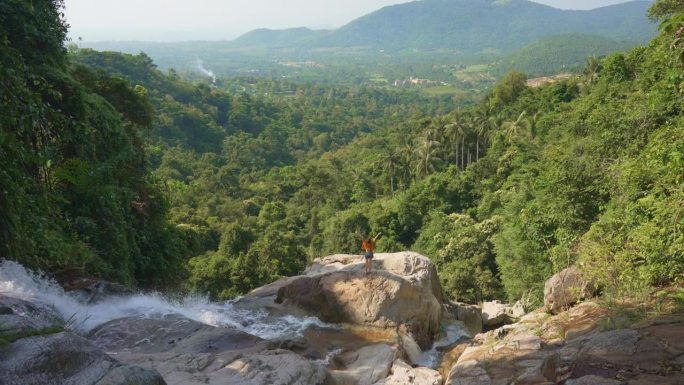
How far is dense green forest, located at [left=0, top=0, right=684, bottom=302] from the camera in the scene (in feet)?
34.2

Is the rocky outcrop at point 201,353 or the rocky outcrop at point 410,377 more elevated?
the rocky outcrop at point 201,353

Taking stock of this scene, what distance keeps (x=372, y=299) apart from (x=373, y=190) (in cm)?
4106

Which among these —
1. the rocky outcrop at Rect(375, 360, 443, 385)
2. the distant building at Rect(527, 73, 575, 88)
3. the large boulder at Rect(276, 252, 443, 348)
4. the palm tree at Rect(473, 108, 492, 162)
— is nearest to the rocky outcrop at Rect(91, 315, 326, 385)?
the rocky outcrop at Rect(375, 360, 443, 385)

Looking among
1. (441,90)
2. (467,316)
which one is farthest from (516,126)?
(441,90)

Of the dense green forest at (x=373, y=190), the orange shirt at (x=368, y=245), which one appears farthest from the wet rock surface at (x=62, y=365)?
the orange shirt at (x=368, y=245)

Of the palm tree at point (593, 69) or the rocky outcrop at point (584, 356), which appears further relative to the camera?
the palm tree at point (593, 69)

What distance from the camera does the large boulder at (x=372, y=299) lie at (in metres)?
13.5

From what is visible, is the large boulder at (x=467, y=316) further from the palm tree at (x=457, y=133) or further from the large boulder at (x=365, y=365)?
the palm tree at (x=457, y=133)

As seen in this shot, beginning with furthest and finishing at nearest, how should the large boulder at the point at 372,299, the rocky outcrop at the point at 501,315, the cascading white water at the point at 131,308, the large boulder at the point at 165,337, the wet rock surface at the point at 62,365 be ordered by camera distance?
the rocky outcrop at the point at 501,315 → the large boulder at the point at 372,299 → the large boulder at the point at 165,337 → the cascading white water at the point at 131,308 → the wet rock surface at the point at 62,365

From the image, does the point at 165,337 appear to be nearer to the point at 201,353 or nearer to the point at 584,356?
the point at 201,353

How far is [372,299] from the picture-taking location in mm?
13570

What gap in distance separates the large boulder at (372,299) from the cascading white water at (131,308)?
2.02ft

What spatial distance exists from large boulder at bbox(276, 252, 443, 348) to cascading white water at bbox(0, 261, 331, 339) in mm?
617

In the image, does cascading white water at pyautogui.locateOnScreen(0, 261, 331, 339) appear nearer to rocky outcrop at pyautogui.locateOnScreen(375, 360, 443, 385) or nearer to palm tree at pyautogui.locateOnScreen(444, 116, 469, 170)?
rocky outcrop at pyautogui.locateOnScreen(375, 360, 443, 385)
